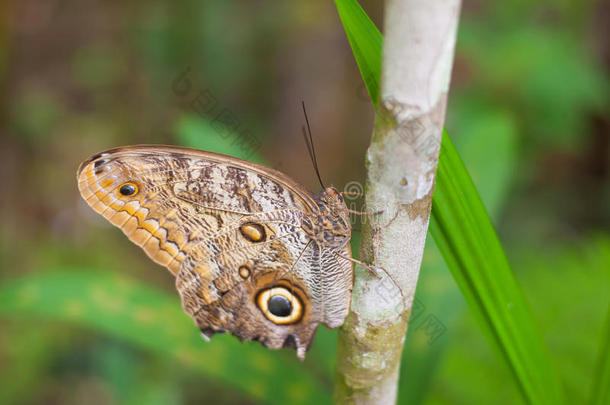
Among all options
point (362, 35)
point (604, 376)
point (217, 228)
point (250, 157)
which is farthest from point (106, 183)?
point (604, 376)

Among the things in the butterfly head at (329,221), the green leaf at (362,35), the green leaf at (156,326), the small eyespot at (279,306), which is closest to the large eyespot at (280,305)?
the small eyespot at (279,306)

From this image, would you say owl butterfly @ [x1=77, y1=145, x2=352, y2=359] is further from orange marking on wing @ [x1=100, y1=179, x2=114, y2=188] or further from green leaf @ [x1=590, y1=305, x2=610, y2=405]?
green leaf @ [x1=590, y1=305, x2=610, y2=405]

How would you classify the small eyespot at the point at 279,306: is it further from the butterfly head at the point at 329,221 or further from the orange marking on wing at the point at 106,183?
the orange marking on wing at the point at 106,183

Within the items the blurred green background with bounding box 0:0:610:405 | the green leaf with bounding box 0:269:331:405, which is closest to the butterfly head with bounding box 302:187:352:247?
the blurred green background with bounding box 0:0:610:405

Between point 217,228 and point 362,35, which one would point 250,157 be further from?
point 362,35

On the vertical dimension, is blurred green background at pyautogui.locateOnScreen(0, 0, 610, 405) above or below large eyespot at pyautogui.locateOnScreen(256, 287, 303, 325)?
above
